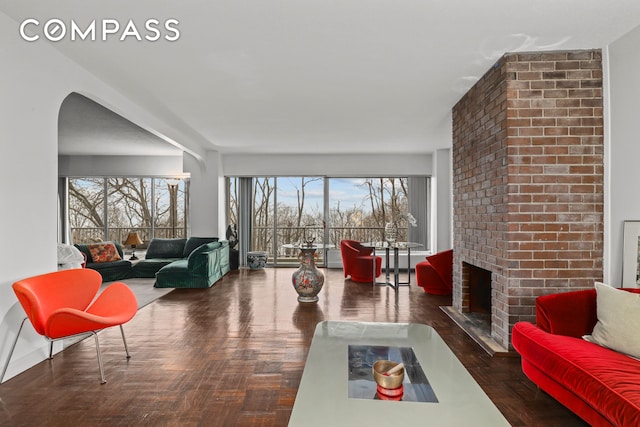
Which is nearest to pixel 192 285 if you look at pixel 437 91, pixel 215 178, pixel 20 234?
pixel 215 178

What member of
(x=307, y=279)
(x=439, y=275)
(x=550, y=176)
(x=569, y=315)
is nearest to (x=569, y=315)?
(x=569, y=315)

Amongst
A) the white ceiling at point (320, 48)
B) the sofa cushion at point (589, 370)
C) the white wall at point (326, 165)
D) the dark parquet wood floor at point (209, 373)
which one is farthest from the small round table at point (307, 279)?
the white wall at point (326, 165)

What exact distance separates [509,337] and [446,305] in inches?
70.9

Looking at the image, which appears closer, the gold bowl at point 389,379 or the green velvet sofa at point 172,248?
the gold bowl at point 389,379

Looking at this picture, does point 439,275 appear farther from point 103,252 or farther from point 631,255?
point 103,252

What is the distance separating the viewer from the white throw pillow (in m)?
2.21

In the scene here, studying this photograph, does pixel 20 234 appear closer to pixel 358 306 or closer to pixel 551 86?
pixel 358 306

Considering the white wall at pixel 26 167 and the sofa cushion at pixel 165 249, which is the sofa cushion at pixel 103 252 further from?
the white wall at pixel 26 167

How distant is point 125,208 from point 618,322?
8924 mm

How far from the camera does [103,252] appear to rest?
707 cm

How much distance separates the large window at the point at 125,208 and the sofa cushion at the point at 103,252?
1.35 meters

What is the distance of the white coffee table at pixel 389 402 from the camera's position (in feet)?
5.44

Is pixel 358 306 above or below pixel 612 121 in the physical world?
below

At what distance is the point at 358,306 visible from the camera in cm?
499
